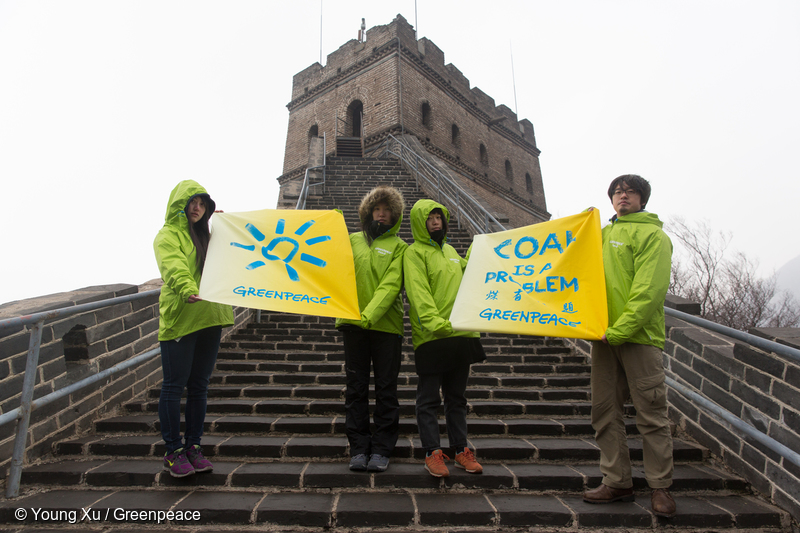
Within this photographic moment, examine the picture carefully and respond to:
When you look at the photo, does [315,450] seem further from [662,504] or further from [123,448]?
[662,504]

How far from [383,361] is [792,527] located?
256 cm

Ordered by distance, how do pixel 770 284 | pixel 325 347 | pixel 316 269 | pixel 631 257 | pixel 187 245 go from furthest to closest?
pixel 770 284 < pixel 325 347 < pixel 316 269 < pixel 187 245 < pixel 631 257

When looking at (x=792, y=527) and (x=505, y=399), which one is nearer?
(x=792, y=527)

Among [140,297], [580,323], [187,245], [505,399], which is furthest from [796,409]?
[140,297]

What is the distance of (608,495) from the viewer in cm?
248

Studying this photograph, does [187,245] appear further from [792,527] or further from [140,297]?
[792,527]

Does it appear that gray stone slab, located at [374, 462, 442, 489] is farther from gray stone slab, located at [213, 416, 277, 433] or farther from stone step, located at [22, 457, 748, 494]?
gray stone slab, located at [213, 416, 277, 433]

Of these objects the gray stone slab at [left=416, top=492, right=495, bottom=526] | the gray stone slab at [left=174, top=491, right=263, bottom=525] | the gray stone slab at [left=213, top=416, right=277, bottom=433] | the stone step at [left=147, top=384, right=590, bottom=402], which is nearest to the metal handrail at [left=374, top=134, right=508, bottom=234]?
the stone step at [left=147, top=384, right=590, bottom=402]

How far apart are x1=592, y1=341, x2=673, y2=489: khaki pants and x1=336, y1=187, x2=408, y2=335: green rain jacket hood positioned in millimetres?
1261

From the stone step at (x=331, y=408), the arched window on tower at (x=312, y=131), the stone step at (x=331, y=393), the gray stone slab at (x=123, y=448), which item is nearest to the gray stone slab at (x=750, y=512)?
the stone step at (x=331, y=408)

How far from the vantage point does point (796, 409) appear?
8.25ft

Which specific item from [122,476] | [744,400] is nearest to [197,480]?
[122,476]

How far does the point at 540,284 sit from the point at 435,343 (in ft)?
2.50

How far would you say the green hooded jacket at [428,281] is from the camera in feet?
8.48
